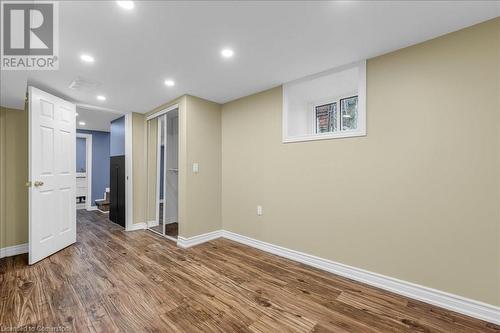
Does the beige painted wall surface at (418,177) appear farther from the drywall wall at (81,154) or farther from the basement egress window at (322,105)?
the drywall wall at (81,154)

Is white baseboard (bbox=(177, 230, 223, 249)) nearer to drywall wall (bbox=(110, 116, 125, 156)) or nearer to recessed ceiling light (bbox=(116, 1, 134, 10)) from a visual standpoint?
drywall wall (bbox=(110, 116, 125, 156))

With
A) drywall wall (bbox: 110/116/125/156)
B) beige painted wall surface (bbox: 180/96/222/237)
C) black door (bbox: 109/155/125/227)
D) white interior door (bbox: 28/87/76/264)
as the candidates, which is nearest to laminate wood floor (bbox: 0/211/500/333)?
white interior door (bbox: 28/87/76/264)

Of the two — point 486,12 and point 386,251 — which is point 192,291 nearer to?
point 386,251

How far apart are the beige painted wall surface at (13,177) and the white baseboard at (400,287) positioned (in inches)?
134

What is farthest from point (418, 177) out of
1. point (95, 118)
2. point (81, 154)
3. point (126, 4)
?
point (81, 154)

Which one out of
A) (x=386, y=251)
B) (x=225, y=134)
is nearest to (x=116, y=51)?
(x=225, y=134)

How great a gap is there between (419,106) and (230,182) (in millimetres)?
2637

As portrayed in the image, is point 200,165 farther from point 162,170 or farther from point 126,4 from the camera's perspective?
point 126,4

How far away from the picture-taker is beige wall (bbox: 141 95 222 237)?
3256mm

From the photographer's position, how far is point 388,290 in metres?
2.04

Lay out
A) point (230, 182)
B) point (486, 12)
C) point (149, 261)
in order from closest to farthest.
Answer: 1. point (486, 12)
2. point (149, 261)
3. point (230, 182)

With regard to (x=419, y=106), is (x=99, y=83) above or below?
above

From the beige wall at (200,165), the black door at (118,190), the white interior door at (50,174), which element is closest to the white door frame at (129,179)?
the black door at (118,190)

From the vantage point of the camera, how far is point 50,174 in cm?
291
